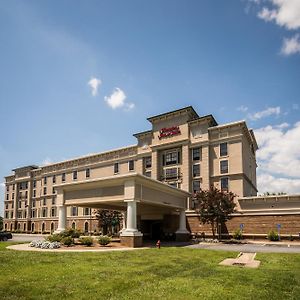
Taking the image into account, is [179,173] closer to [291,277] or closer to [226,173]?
[226,173]

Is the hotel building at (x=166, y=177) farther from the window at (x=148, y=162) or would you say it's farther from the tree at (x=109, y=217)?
the tree at (x=109, y=217)

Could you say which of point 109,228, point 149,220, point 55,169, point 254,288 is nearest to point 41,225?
point 55,169

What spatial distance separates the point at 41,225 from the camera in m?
79.2

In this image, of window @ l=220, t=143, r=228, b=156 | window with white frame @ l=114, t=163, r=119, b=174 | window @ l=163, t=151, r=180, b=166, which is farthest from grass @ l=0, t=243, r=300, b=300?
window with white frame @ l=114, t=163, r=119, b=174

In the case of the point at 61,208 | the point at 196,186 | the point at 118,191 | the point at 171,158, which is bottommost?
the point at 61,208

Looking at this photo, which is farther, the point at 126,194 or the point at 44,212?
the point at 44,212

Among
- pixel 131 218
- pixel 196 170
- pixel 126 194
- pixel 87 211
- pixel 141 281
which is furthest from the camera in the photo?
pixel 87 211

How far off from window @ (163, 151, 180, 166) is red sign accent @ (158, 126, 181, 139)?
10.2 feet

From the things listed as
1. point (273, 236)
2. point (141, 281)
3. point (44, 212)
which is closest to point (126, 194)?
point (141, 281)

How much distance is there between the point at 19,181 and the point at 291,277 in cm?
8629

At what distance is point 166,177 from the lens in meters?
53.5

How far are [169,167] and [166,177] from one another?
178 cm

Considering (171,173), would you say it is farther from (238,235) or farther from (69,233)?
(69,233)

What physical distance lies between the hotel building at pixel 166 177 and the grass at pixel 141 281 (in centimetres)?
1399
